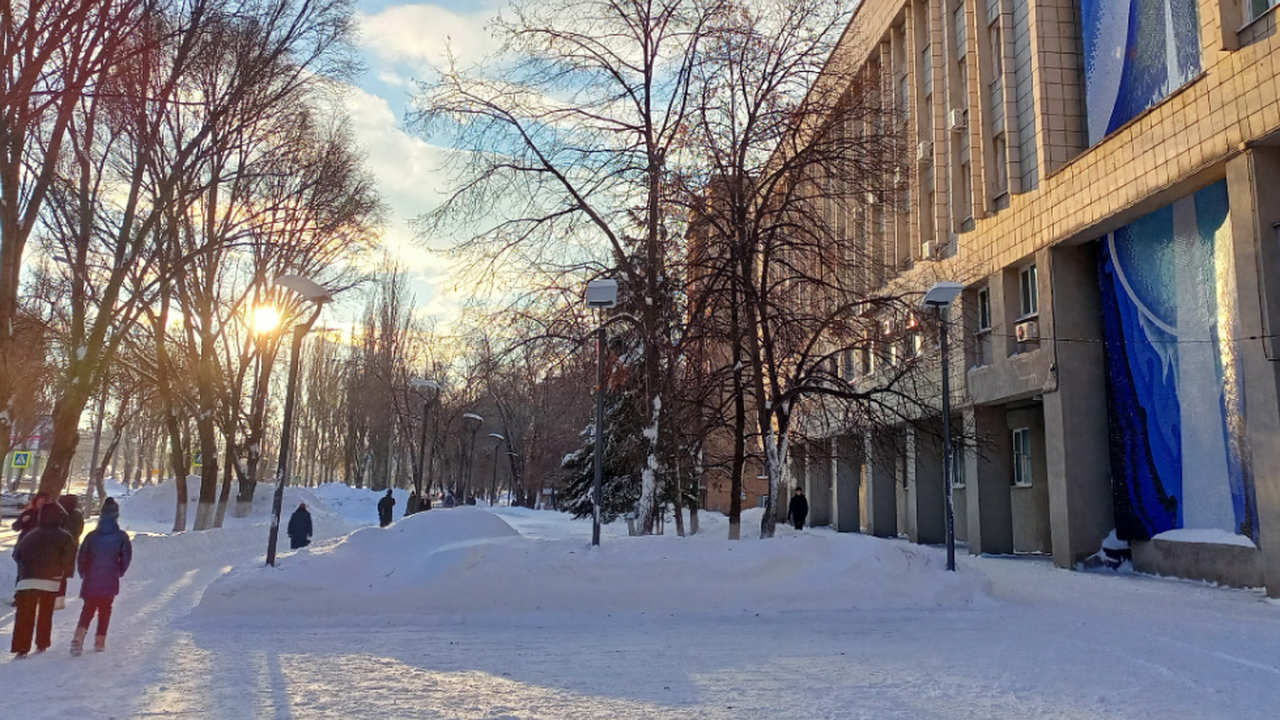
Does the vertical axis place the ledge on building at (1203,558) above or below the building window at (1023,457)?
below

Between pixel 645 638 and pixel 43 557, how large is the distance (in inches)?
236

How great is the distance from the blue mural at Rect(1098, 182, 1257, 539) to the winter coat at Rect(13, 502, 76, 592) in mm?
16164

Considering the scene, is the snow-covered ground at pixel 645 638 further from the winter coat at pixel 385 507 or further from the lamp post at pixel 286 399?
the winter coat at pixel 385 507

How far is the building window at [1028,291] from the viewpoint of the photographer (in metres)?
19.9

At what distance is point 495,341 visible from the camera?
14.4 meters

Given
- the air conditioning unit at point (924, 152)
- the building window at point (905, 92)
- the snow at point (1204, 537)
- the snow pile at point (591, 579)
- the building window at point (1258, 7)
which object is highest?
the building window at point (905, 92)

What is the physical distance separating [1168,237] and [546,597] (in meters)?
12.9

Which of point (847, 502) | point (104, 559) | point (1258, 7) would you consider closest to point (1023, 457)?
point (1258, 7)

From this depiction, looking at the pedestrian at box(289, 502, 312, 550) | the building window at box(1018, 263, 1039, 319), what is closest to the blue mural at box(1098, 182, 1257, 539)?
the building window at box(1018, 263, 1039, 319)

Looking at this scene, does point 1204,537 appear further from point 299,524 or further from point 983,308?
point 299,524

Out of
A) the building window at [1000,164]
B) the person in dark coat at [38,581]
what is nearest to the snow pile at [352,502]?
the building window at [1000,164]

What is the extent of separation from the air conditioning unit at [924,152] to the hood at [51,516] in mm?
22115

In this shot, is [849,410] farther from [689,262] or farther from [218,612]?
[218,612]

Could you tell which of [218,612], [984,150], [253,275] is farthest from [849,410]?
[253,275]
